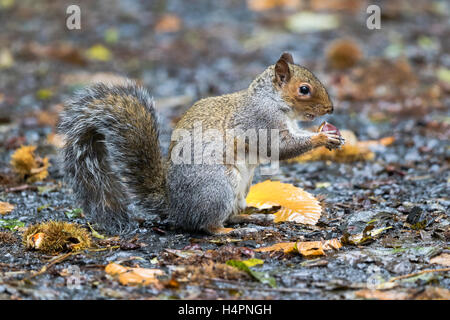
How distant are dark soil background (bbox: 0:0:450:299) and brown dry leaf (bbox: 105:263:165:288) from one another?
0.04 metres

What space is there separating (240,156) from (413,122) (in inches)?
130

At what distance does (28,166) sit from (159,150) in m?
1.38

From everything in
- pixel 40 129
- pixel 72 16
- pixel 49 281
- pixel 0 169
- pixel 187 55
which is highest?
pixel 72 16

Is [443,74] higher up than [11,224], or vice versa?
[443,74]

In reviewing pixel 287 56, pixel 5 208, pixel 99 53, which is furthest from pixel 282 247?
pixel 99 53

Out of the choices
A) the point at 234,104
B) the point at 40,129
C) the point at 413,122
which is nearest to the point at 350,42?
the point at 413,122

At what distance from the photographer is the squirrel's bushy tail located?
347 centimetres

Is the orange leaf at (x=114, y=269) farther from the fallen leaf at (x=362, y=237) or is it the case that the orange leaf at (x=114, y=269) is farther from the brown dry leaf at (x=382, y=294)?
the fallen leaf at (x=362, y=237)

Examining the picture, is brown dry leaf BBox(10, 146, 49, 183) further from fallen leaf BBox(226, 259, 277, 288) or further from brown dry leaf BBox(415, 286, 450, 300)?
brown dry leaf BBox(415, 286, 450, 300)

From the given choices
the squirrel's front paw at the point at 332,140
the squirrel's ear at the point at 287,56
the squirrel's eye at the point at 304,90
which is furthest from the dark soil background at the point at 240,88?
the squirrel's ear at the point at 287,56

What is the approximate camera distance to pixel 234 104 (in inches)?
149

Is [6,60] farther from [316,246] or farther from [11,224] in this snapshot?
[316,246]

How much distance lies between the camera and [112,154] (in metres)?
3.50

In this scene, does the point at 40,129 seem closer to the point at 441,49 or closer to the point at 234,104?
the point at 234,104
